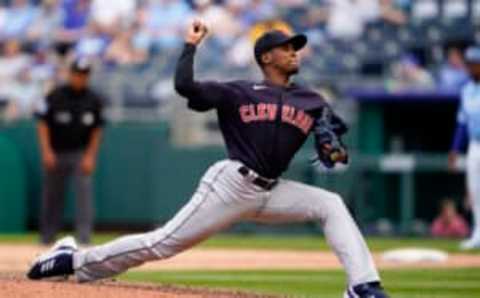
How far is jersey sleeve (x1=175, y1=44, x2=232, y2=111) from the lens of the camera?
767cm

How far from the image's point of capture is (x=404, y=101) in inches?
758

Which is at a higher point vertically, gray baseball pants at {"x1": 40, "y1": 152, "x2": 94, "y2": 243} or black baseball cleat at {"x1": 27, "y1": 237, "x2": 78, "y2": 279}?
gray baseball pants at {"x1": 40, "y1": 152, "x2": 94, "y2": 243}

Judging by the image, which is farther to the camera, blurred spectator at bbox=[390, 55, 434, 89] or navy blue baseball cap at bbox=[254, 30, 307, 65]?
blurred spectator at bbox=[390, 55, 434, 89]

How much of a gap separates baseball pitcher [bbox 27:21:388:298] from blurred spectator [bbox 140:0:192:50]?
42.7ft

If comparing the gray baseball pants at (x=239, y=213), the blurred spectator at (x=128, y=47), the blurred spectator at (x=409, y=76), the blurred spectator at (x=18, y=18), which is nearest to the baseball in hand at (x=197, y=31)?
the gray baseball pants at (x=239, y=213)

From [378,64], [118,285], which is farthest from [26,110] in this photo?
[118,285]

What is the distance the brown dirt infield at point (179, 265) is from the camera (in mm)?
7793

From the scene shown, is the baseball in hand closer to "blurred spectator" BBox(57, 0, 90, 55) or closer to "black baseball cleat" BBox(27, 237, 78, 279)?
"black baseball cleat" BBox(27, 237, 78, 279)

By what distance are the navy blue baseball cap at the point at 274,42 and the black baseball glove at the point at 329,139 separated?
367 mm

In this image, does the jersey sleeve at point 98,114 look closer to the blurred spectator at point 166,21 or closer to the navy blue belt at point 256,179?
the blurred spectator at point 166,21

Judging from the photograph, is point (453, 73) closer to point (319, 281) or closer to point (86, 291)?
point (319, 281)

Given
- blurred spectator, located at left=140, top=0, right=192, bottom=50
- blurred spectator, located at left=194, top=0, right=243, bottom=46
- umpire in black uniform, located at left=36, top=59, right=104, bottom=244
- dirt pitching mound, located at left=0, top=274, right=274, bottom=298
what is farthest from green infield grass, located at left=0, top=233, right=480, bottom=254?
dirt pitching mound, located at left=0, top=274, right=274, bottom=298

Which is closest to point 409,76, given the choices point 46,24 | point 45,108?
point 45,108

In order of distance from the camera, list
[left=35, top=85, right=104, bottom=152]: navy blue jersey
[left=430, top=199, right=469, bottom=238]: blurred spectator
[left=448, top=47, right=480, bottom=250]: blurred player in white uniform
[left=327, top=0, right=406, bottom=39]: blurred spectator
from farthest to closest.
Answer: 1. [left=327, top=0, right=406, bottom=39]: blurred spectator
2. [left=430, top=199, right=469, bottom=238]: blurred spectator
3. [left=35, top=85, right=104, bottom=152]: navy blue jersey
4. [left=448, top=47, right=480, bottom=250]: blurred player in white uniform
